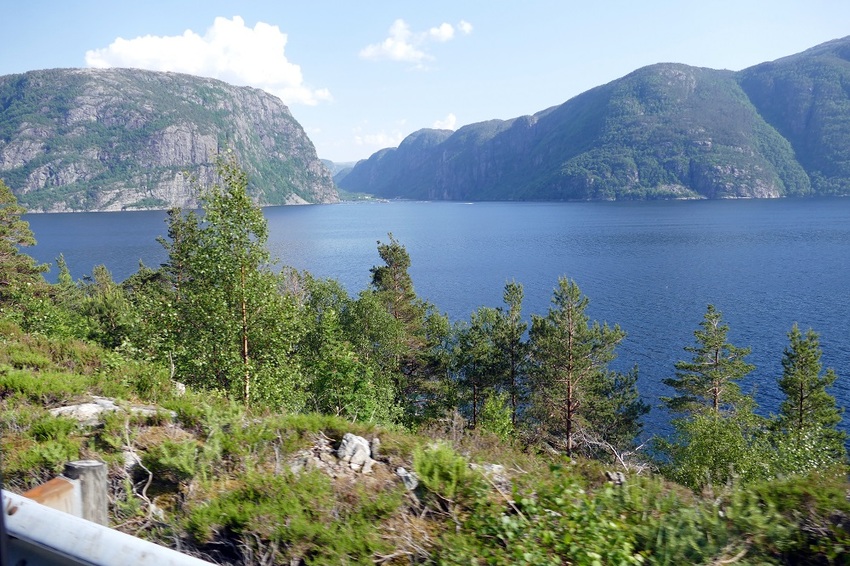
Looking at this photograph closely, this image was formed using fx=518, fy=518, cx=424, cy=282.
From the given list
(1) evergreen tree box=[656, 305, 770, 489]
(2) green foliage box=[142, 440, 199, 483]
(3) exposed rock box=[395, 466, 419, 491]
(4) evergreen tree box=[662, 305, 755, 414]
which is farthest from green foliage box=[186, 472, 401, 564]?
(4) evergreen tree box=[662, 305, 755, 414]

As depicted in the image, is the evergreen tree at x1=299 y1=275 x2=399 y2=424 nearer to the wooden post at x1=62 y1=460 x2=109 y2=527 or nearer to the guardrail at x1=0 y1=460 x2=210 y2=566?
the wooden post at x1=62 y1=460 x2=109 y2=527

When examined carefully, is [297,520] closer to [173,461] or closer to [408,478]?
[408,478]

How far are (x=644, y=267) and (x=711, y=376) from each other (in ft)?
202

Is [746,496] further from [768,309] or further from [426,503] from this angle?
[768,309]

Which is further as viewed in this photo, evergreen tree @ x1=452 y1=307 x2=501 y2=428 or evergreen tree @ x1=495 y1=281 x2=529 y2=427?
evergreen tree @ x1=452 y1=307 x2=501 y2=428

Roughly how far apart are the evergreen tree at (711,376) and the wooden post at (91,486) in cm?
3224

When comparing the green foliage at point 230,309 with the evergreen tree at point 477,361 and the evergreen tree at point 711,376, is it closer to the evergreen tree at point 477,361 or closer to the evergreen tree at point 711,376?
the evergreen tree at point 477,361

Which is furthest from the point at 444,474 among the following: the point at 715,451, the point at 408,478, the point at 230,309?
the point at 715,451

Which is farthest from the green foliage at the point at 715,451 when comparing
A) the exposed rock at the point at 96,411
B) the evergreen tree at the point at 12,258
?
the evergreen tree at the point at 12,258

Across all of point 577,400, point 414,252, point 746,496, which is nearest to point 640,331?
point 577,400

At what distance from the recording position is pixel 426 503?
4.46 m

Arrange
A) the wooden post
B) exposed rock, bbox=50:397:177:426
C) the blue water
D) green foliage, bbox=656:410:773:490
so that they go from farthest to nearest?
the blue water < green foliage, bbox=656:410:773:490 < exposed rock, bbox=50:397:177:426 < the wooden post

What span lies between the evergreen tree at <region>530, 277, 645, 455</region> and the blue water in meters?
12.5

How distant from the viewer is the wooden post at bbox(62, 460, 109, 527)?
339 centimetres
